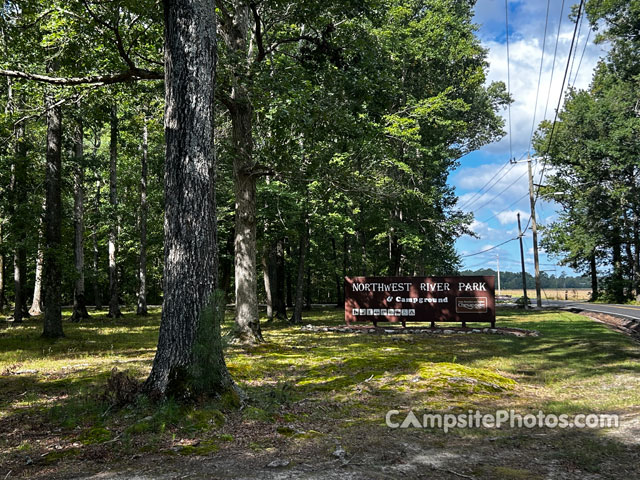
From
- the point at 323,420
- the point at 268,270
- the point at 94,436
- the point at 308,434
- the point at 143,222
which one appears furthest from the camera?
the point at 143,222

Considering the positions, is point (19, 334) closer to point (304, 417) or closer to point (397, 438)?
point (304, 417)

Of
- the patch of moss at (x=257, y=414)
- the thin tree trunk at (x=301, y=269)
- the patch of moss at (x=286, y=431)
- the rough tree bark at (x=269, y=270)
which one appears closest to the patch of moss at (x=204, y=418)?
the patch of moss at (x=257, y=414)

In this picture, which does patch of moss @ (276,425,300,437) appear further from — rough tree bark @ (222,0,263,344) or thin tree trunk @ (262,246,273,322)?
thin tree trunk @ (262,246,273,322)

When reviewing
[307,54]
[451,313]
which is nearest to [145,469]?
[307,54]

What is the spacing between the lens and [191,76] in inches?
242

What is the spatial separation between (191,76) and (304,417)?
4.87 meters

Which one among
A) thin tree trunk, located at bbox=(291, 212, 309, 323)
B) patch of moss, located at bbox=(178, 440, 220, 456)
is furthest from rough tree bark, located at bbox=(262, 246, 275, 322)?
patch of moss, located at bbox=(178, 440, 220, 456)

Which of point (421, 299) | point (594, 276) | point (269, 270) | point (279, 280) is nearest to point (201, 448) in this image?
point (421, 299)

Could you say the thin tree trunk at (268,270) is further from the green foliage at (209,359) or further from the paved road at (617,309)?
the paved road at (617,309)
